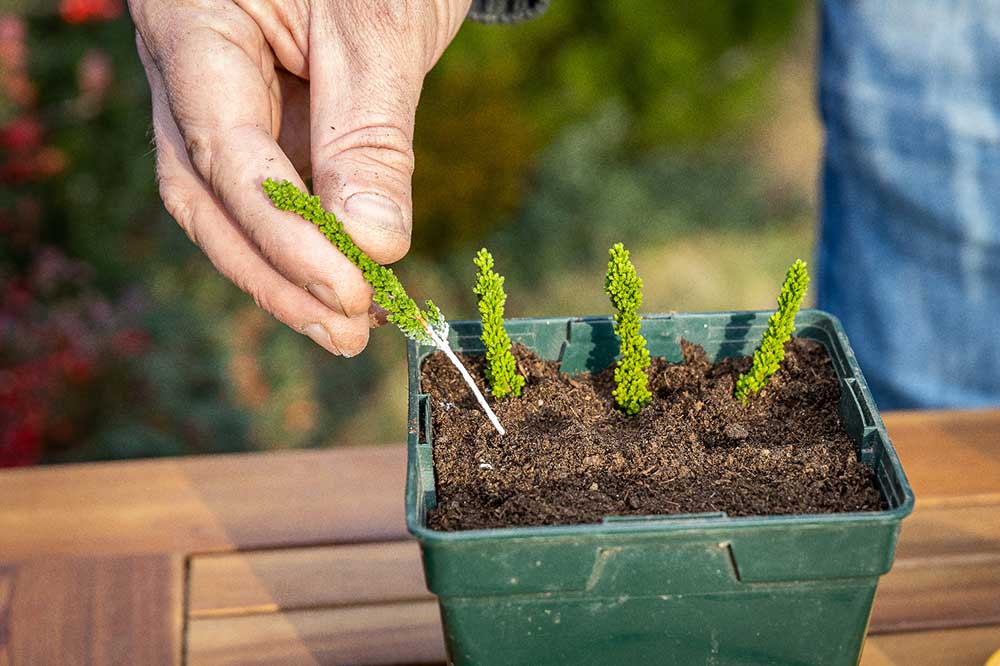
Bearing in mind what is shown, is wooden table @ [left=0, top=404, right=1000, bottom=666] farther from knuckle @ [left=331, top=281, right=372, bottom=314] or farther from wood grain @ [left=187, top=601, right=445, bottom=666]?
knuckle @ [left=331, top=281, right=372, bottom=314]

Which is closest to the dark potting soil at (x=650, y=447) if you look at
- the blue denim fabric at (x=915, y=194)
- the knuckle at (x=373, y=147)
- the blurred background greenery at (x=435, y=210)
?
the knuckle at (x=373, y=147)

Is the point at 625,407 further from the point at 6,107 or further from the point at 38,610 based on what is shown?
the point at 6,107

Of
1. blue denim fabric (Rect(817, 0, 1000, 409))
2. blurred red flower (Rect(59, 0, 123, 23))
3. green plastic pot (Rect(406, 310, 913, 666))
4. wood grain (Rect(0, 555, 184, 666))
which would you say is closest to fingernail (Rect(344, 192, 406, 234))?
green plastic pot (Rect(406, 310, 913, 666))

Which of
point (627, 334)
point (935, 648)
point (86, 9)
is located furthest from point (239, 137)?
point (86, 9)

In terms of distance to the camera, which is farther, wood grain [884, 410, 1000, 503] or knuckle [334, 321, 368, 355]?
wood grain [884, 410, 1000, 503]

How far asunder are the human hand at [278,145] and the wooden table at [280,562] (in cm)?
40

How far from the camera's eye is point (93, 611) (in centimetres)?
146

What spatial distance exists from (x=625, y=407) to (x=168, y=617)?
28.5 inches

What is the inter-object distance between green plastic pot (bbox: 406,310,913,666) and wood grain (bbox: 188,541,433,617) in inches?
16.9

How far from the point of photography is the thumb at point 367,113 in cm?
120

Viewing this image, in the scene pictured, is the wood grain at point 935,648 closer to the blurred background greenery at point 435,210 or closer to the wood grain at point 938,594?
the wood grain at point 938,594

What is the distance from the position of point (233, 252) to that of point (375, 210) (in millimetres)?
247

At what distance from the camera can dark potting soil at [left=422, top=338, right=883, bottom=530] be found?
42.1 inches

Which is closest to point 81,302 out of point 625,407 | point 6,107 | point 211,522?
point 6,107
